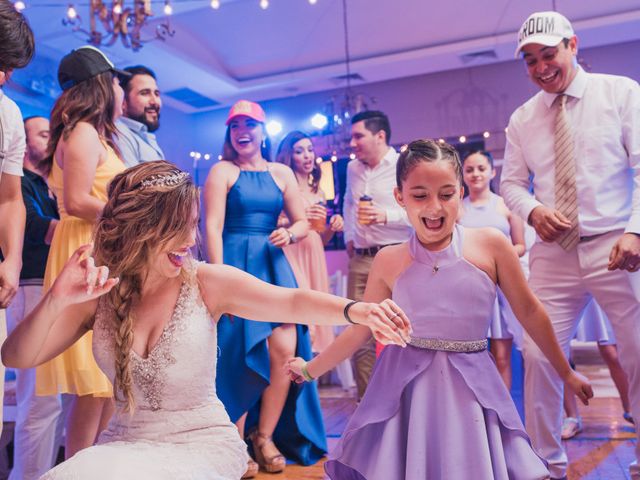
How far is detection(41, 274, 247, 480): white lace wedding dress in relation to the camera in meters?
1.51

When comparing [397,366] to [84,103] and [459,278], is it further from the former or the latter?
[84,103]

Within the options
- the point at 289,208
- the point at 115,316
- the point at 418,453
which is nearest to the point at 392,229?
the point at 289,208

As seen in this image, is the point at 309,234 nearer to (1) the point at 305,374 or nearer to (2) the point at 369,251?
(2) the point at 369,251

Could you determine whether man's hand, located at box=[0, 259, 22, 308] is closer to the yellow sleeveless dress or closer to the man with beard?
the yellow sleeveless dress

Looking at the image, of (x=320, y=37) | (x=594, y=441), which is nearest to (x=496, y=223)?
(x=594, y=441)

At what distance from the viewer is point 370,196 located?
167 inches

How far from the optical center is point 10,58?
1.75 metres

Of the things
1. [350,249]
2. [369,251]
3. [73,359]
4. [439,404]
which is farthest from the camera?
[350,249]

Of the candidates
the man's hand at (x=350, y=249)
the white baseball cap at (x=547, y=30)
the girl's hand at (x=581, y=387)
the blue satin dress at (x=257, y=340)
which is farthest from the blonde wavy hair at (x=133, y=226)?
the man's hand at (x=350, y=249)

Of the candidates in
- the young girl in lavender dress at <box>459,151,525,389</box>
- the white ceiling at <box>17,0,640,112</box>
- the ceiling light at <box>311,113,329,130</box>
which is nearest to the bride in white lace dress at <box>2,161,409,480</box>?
the young girl in lavender dress at <box>459,151,525,389</box>

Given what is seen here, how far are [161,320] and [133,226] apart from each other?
0.83 feet

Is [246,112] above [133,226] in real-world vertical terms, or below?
above

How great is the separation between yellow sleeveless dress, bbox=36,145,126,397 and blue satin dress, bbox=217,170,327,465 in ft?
2.94

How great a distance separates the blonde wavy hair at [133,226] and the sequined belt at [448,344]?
766 millimetres
